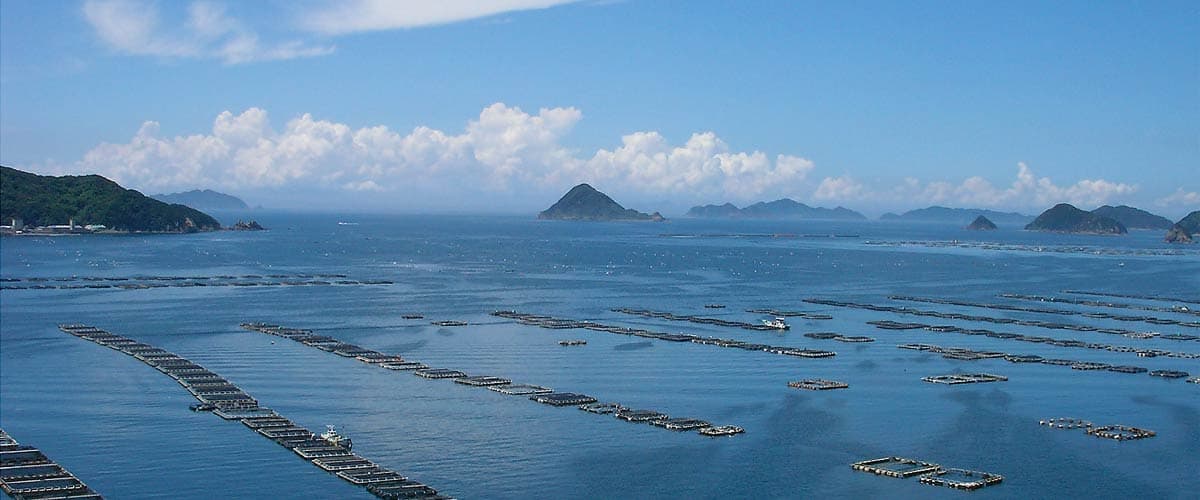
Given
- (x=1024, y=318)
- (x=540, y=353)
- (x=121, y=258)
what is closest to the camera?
(x=540, y=353)

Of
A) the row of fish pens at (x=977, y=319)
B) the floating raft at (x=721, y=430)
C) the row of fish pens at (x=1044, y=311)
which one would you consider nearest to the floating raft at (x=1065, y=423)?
the floating raft at (x=721, y=430)

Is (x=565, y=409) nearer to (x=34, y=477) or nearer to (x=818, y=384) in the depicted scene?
(x=818, y=384)

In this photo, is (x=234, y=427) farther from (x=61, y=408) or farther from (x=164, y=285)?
(x=164, y=285)

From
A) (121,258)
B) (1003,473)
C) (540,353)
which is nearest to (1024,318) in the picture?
(540,353)

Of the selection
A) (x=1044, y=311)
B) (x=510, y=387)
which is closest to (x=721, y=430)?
(x=510, y=387)

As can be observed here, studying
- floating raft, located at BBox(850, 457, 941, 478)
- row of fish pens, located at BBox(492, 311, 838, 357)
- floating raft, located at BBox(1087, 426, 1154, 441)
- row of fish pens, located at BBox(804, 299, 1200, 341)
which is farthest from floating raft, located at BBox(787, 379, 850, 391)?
row of fish pens, located at BBox(804, 299, 1200, 341)

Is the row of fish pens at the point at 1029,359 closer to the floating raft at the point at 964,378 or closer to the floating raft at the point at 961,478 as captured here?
the floating raft at the point at 964,378
